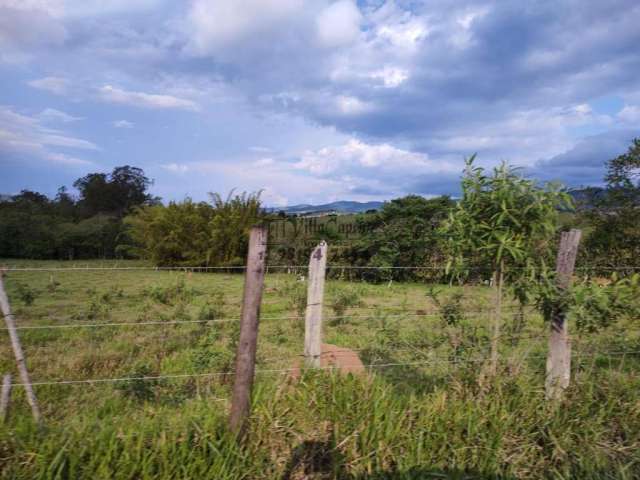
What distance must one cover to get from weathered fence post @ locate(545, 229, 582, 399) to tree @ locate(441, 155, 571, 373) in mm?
143

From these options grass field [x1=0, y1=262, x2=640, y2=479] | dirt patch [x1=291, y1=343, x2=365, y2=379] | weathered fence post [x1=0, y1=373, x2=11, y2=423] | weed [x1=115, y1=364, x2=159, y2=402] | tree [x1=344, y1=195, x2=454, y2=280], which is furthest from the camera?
tree [x1=344, y1=195, x2=454, y2=280]

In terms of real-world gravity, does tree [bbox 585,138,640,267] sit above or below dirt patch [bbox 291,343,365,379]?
above

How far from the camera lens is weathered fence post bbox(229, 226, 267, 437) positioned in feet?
8.85

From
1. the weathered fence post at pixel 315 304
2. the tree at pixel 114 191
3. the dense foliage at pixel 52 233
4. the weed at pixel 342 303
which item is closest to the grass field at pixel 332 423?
the weathered fence post at pixel 315 304

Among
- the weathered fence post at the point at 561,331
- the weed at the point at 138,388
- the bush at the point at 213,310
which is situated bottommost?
the weed at the point at 138,388

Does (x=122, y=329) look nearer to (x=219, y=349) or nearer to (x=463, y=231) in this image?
(x=219, y=349)

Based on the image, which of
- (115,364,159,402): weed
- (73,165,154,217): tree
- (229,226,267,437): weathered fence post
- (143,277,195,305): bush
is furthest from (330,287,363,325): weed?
(73,165,154,217): tree

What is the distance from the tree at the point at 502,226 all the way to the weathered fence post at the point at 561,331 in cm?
14

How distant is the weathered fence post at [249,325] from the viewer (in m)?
2.70

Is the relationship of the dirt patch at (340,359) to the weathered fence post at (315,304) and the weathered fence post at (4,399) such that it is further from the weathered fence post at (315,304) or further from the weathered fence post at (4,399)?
the weathered fence post at (4,399)

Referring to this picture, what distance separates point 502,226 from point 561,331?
3.37ft

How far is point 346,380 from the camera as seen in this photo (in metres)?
3.14

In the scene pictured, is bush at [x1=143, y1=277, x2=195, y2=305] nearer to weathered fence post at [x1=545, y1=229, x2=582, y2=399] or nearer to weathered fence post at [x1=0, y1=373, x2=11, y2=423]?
weathered fence post at [x1=0, y1=373, x2=11, y2=423]

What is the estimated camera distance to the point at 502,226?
3.16 meters
